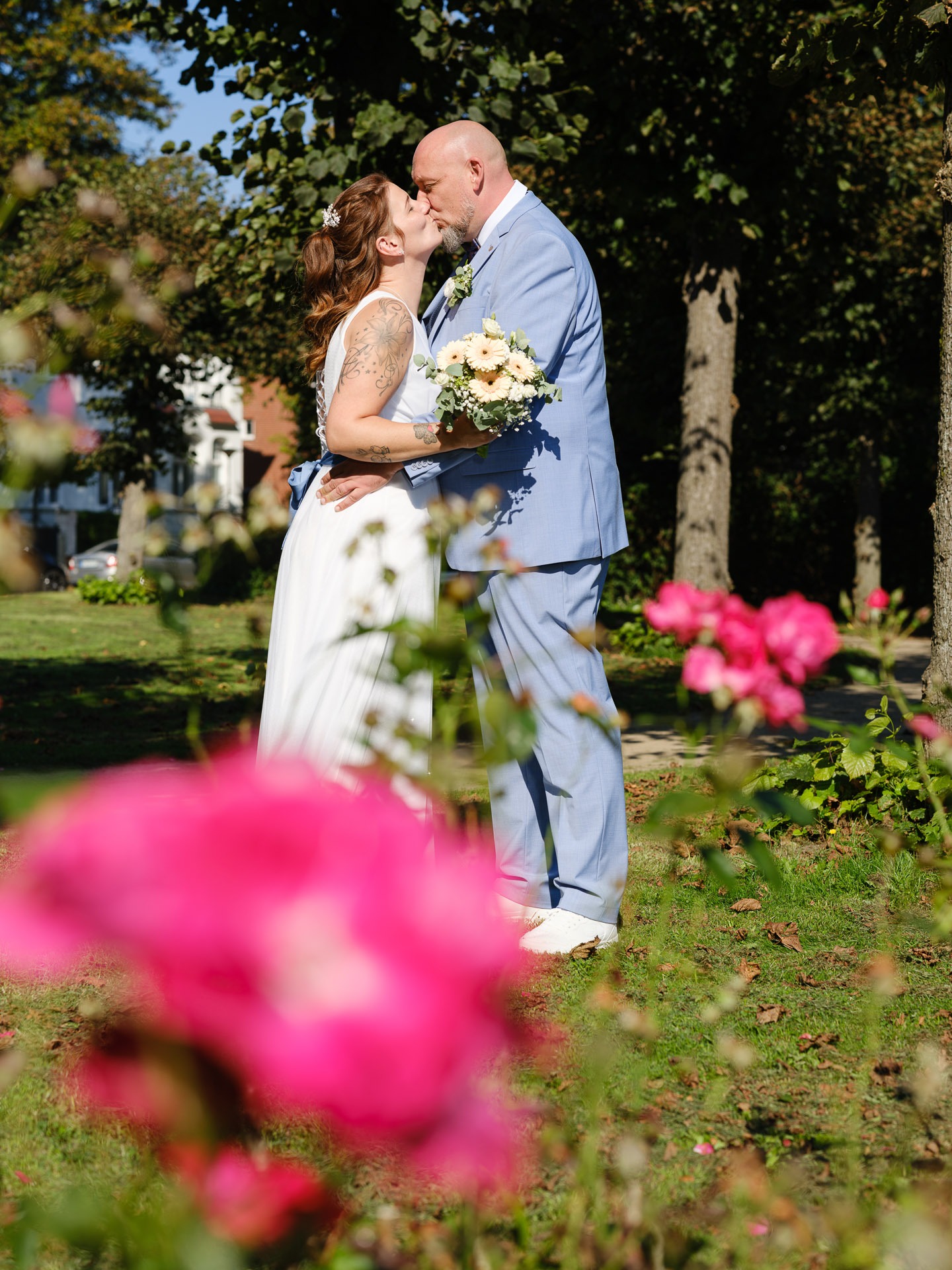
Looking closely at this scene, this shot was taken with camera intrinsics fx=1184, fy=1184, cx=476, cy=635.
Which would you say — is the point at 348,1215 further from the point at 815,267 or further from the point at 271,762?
the point at 815,267

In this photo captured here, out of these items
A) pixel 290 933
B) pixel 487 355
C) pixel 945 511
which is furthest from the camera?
pixel 945 511

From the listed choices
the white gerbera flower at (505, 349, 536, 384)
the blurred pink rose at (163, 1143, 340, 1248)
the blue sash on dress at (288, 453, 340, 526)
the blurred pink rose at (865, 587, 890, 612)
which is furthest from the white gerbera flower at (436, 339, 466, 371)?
the blurred pink rose at (163, 1143, 340, 1248)

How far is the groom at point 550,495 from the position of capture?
3217 millimetres

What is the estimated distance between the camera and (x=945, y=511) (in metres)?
4.46

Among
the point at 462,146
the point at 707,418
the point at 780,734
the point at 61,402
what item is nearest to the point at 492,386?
the point at 462,146

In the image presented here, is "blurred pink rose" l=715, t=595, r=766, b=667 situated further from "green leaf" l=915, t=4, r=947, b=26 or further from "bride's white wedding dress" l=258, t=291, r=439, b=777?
"green leaf" l=915, t=4, r=947, b=26

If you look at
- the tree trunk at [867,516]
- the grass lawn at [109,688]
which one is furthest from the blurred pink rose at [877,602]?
the tree trunk at [867,516]

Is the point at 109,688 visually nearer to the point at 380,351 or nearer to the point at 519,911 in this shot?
the point at 519,911

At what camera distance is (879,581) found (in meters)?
19.1

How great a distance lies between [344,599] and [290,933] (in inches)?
87.3

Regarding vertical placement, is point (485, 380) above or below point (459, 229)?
below

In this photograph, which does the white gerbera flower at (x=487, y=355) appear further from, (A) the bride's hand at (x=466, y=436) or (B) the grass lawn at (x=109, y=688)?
(B) the grass lawn at (x=109, y=688)

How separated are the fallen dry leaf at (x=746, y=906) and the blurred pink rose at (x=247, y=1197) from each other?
2876 millimetres

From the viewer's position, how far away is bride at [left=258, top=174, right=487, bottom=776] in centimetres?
293
